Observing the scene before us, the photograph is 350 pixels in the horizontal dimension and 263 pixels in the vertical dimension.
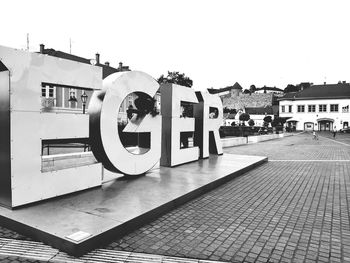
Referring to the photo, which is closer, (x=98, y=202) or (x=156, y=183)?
(x=98, y=202)

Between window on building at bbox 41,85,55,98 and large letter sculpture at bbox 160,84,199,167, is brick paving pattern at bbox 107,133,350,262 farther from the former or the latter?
window on building at bbox 41,85,55,98

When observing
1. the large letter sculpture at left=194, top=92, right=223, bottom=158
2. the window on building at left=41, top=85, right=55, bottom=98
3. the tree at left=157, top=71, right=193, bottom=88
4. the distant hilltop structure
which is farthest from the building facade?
the large letter sculpture at left=194, top=92, right=223, bottom=158

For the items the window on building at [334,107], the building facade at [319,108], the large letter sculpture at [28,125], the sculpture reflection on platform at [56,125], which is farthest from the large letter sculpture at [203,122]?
the window on building at [334,107]

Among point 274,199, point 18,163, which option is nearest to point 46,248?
point 18,163

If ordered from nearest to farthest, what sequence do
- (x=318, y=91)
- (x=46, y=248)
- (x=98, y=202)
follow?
1. (x=46, y=248)
2. (x=98, y=202)
3. (x=318, y=91)

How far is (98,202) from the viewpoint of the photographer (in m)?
5.97

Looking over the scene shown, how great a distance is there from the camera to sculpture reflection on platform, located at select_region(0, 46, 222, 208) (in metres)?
5.49

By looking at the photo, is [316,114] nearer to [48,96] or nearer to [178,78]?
[178,78]

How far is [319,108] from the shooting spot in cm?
7712

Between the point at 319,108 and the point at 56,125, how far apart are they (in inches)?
3224

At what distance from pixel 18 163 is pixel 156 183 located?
340 cm

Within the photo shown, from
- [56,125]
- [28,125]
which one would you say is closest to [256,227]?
[56,125]

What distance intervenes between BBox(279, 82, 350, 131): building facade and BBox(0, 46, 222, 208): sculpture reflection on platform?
2959 inches

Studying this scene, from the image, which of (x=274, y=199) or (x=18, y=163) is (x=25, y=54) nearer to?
(x=18, y=163)
